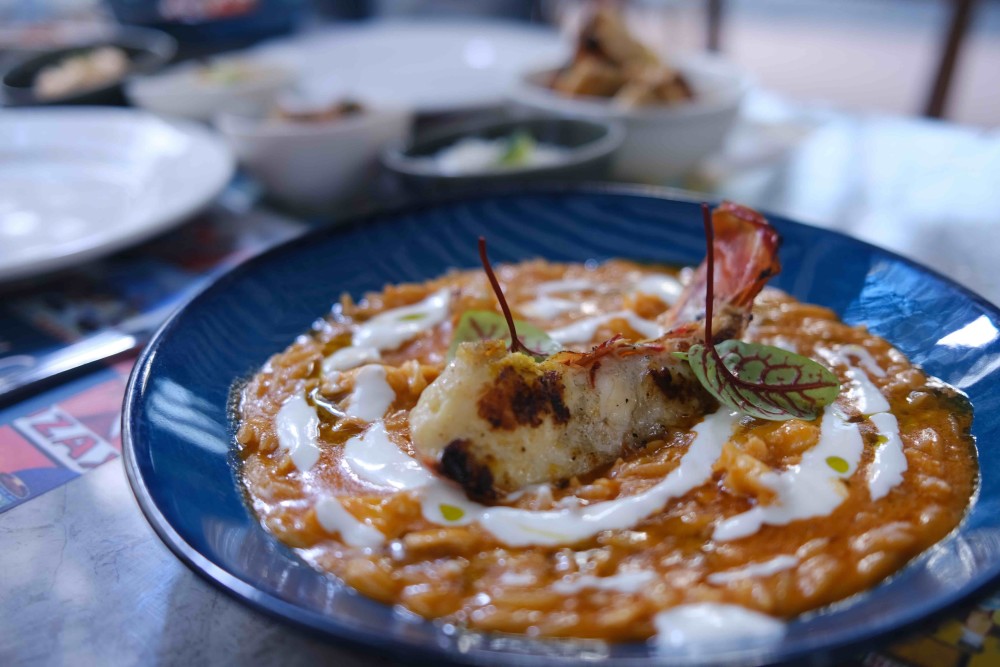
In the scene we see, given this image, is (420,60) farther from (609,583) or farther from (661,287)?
(609,583)

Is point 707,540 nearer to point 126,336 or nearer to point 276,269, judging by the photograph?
point 276,269

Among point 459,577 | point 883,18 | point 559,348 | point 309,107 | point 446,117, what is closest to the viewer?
point 459,577

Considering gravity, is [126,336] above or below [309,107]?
below

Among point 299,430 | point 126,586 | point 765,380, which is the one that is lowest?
point 126,586

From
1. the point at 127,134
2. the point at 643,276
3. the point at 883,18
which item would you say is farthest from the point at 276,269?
the point at 883,18

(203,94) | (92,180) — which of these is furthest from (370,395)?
(203,94)

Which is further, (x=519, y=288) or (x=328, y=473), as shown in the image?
(x=519, y=288)

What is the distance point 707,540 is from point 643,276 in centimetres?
121

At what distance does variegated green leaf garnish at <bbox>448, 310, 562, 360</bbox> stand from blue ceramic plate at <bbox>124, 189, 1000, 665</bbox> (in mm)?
Result: 554

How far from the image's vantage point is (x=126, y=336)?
240 centimetres

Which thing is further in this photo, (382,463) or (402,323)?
(402,323)

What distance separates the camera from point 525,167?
2.98 m

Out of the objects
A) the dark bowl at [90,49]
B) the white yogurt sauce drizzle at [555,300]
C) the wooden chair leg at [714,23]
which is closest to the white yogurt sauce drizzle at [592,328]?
the white yogurt sauce drizzle at [555,300]

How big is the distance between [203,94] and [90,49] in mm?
1789
